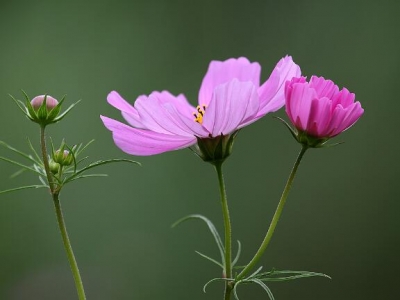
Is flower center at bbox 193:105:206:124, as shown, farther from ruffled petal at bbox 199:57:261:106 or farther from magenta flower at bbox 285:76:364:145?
magenta flower at bbox 285:76:364:145

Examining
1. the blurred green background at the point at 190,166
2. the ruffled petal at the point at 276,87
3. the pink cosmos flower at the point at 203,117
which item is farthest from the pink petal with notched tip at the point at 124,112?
the blurred green background at the point at 190,166

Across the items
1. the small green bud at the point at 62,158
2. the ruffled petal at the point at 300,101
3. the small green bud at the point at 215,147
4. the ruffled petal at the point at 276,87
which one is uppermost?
the ruffled petal at the point at 276,87

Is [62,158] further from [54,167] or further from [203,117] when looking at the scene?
[203,117]

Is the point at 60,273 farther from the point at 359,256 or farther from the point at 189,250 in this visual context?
the point at 359,256

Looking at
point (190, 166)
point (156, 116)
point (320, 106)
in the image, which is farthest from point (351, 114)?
point (190, 166)

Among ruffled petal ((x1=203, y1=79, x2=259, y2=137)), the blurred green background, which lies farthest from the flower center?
the blurred green background

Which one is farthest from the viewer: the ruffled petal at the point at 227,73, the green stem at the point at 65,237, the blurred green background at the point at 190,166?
the blurred green background at the point at 190,166

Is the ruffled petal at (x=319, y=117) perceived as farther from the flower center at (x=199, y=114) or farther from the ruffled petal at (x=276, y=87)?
the flower center at (x=199, y=114)
